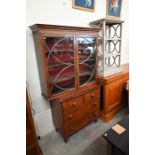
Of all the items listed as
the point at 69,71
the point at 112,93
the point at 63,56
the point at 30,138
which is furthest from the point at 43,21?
the point at 112,93

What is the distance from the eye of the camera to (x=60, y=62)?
1539mm

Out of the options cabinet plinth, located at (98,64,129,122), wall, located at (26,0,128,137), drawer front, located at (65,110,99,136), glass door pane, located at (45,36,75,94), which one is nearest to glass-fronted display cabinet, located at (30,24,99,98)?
glass door pane, located at (45,36,75,94)

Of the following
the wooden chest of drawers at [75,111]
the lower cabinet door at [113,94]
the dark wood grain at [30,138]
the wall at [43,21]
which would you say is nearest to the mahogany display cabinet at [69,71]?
the wooden chest of drawers at [75,111]

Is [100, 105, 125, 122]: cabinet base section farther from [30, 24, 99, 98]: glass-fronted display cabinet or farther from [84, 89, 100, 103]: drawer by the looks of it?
[30, 24, 99, 98]: glass-fronted display cabinet

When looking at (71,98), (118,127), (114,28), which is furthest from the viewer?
(114,28)

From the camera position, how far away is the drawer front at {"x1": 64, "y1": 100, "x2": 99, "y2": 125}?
1.62m

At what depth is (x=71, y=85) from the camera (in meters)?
1.69

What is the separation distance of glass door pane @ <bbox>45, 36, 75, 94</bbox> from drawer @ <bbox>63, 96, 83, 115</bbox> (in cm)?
19

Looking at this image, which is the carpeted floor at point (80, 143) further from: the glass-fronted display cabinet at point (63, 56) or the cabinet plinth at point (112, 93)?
the glass-fronted display cabinet at point (63, 56)

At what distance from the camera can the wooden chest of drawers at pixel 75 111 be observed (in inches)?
61.3

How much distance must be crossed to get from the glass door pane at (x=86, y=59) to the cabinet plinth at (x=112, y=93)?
230 millimetres
